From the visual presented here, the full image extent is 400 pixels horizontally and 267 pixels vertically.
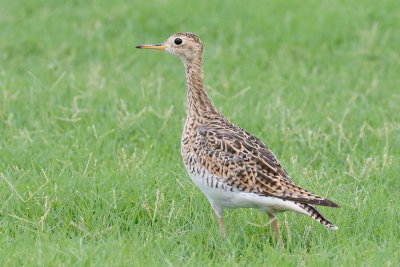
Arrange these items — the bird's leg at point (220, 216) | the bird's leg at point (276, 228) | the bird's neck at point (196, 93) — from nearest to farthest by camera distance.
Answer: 1. the bird's leg at point (276, 228)
2. the bird's leg at point (220, 216)
3. the bird's neck at point (196, 93)

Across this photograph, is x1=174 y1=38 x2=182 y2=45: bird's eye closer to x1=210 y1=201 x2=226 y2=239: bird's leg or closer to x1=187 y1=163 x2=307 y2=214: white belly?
x1=187 y1=163 x2=307 y2=214: white belly

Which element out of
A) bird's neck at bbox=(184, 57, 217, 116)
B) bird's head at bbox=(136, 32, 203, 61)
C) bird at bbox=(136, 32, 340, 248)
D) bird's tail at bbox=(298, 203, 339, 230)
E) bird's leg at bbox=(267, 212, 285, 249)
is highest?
bird's head at bbox=(136, 32, 203, 61)

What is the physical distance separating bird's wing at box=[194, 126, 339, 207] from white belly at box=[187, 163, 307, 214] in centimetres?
4

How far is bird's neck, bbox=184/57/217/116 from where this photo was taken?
679 cm

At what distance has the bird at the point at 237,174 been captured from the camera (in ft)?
19.0

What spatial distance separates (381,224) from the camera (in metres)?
6.38

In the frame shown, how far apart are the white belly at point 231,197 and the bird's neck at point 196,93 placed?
775mm

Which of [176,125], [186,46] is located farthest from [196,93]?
[176,125]

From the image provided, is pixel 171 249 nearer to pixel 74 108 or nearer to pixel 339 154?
pixel 339 154

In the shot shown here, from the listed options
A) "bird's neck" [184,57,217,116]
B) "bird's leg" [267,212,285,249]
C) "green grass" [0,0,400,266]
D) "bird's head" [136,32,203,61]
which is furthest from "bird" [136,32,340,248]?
"bird's head" [136,32,203,61]

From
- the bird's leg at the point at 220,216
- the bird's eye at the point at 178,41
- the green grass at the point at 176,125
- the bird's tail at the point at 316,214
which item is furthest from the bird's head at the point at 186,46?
the bird's tail at the point at 316,214

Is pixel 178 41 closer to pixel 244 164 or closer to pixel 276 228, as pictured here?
pixel 244 164

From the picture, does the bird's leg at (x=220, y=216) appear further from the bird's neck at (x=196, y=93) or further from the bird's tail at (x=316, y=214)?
the bird's neck at (x=196, y=93)

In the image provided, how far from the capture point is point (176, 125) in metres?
8.75
